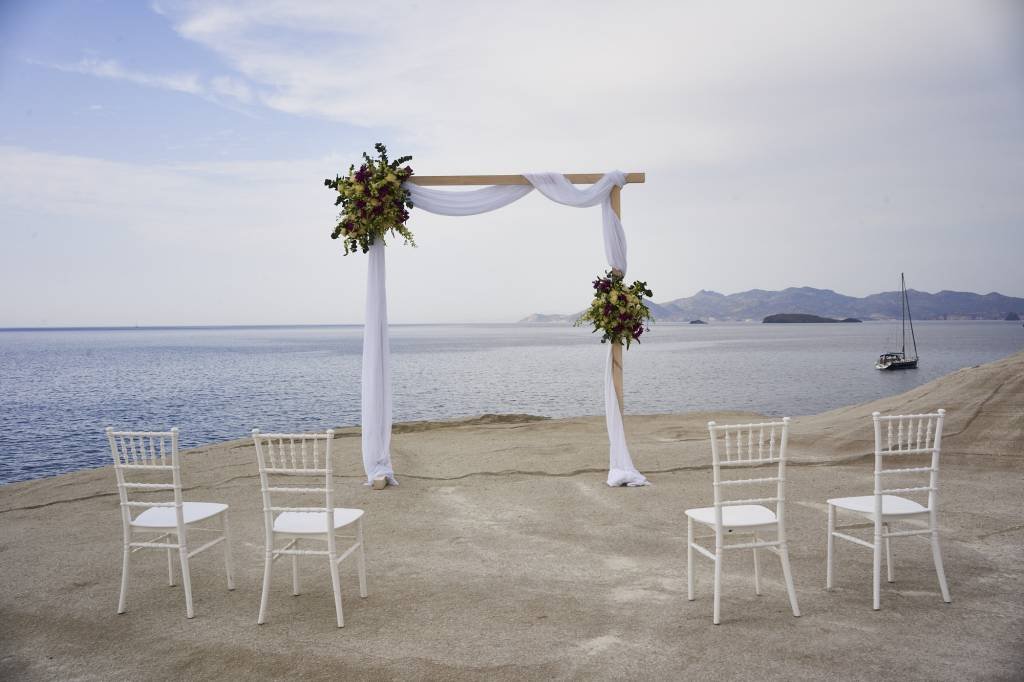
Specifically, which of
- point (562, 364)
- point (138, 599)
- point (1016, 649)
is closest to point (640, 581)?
point (1016, 649)

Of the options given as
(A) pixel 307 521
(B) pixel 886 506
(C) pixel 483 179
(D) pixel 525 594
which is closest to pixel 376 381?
(C) pixel 483 179

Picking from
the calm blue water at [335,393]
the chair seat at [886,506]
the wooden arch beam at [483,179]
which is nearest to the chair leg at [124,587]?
the chair seat at [886,506]

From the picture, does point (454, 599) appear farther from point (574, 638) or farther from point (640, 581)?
point (640, 581)

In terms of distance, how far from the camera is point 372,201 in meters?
7.16

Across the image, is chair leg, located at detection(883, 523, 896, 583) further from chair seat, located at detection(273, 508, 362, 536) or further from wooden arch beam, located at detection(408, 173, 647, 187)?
wooden arch beam, located at detection(408, 173, 647, 187)

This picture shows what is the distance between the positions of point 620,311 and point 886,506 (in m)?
3.65

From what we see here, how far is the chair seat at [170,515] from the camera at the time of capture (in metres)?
4.01

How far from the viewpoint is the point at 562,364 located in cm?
5516

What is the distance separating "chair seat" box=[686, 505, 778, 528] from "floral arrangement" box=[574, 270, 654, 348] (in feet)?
10.7

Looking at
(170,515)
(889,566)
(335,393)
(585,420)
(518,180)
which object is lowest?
(335,393)

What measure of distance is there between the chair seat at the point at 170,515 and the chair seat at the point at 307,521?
0.51m

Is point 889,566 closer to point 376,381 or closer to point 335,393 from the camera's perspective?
point 376,381

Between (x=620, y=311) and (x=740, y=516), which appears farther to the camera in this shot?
(x=620, y=311)

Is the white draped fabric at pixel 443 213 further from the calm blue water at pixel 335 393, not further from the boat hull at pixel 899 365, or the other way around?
the boat hull at pixel 899 365
